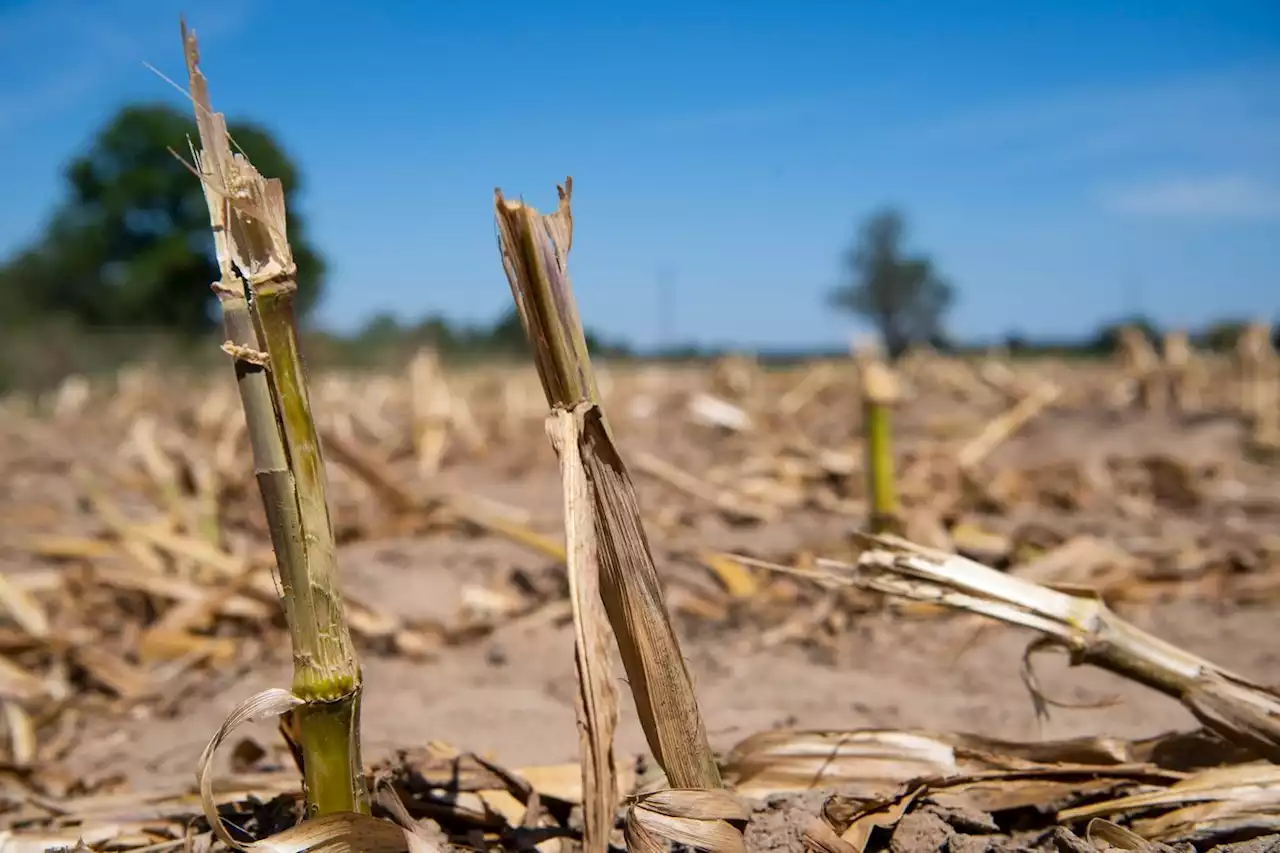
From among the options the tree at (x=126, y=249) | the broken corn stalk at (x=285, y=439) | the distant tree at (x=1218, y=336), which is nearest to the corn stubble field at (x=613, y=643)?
the broken corn stalk at (x=285, y=439)

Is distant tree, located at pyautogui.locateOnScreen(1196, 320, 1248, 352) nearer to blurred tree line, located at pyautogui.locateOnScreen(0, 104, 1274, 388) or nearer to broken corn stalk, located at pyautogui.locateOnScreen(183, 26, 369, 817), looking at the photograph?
blurred tree line, located at pyautogui.locateOnScreen(0, 104, 1274, 388)

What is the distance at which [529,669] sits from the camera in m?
3.39

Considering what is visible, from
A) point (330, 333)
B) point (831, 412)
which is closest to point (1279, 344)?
point (831, 412)

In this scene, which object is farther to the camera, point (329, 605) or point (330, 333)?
point (330, 333)

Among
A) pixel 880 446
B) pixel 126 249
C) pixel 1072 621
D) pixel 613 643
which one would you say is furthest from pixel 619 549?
pixel 126 249

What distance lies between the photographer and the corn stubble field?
1337 mm

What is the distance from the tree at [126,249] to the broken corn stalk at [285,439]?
4111 centimetres

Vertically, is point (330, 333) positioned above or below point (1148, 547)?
above

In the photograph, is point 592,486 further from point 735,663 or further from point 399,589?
point 399,589

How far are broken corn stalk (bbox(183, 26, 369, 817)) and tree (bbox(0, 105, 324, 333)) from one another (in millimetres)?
41111

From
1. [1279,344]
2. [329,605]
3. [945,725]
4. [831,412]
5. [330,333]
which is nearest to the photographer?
[329,605]

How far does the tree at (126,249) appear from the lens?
41.1 m

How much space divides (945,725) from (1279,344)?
869 inches

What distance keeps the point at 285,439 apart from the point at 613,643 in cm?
50
